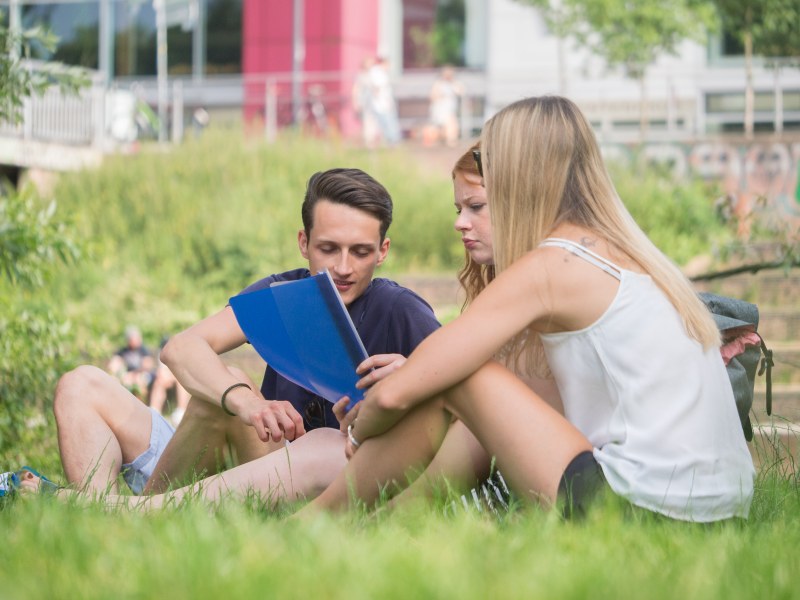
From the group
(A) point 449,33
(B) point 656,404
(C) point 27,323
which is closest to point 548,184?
(B) point 656,404

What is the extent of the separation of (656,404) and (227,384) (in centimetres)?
137

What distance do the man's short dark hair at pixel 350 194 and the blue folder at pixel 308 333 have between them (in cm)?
66

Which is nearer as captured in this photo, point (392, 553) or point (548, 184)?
point (392, 553)

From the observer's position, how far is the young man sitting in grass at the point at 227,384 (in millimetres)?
3887

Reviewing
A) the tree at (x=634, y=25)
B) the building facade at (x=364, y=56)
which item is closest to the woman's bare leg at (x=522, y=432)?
the tree at (x=634, y=25)

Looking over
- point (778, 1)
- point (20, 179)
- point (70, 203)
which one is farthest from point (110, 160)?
point (778, 1)

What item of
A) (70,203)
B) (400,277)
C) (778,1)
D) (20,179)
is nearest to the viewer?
(778,1)

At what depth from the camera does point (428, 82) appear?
2270 centimetres

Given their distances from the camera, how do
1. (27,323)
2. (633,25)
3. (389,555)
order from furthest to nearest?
(633,25), (27,323), (389,555)

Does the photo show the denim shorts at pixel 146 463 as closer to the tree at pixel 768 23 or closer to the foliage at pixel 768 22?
the tree at pixel 768 23

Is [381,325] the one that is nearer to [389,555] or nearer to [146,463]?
[146,463]

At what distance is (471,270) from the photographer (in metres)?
3.95

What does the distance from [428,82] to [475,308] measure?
65.8 feet

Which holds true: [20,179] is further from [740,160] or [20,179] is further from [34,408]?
[34,408]
